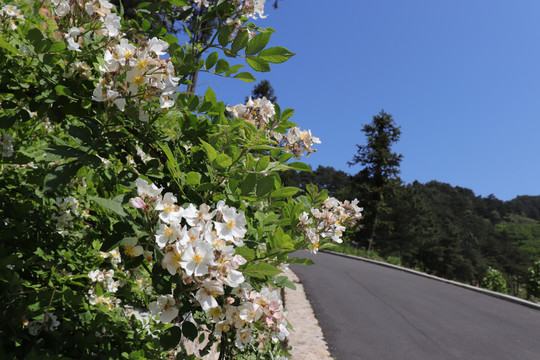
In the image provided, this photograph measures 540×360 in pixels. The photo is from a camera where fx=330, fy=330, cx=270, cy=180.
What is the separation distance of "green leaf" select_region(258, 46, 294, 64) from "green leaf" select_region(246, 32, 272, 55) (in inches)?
1.1

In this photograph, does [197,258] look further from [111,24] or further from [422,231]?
[422,231]

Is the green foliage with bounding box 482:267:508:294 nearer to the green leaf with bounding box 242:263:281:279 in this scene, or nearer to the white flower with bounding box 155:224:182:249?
the green leaf with bounding box 242:263:281:279

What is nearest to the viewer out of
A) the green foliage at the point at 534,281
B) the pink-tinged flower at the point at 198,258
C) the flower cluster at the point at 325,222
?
the pink-tinged flower at the point at 198,258

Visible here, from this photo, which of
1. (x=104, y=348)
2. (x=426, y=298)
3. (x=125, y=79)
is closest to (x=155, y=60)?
(x=125, y=79)

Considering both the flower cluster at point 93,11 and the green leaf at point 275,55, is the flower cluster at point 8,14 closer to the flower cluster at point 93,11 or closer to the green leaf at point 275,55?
the flower cluster at point 93,11

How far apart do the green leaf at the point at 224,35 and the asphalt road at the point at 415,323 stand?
415 centimetres

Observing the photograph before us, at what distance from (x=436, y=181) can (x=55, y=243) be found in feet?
307

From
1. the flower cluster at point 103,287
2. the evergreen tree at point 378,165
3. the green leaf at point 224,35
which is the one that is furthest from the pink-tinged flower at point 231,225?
the evergreen tree at point 378,165

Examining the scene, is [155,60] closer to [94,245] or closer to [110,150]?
[110,150]

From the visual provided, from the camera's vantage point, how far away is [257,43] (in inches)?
49.0

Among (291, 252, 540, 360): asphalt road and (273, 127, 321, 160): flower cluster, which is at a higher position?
(273, 127, 321, 160): flower cluster

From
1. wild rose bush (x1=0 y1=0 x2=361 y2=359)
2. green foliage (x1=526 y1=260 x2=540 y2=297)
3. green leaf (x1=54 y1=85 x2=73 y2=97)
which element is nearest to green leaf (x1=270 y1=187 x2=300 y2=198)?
wild rose bush (x1=0 y1=0 x2=361 y2=359)

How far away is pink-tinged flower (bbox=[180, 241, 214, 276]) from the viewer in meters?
0.83

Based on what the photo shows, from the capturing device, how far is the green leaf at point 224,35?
51.1 inches
